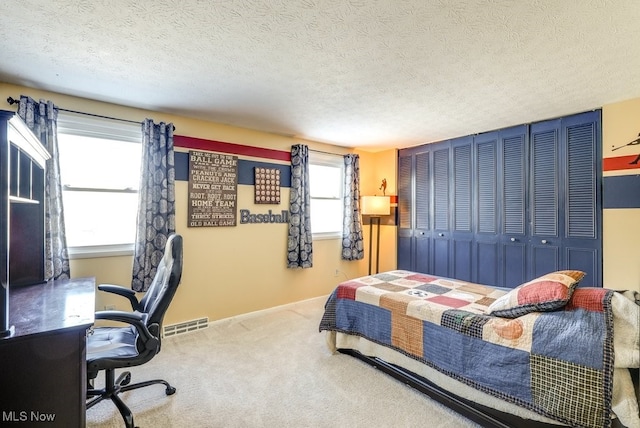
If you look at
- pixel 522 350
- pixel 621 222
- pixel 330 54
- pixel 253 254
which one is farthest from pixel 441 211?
pixel 330 54

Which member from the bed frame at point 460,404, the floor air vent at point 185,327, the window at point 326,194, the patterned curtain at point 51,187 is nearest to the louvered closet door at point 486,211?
the window at point 326,194

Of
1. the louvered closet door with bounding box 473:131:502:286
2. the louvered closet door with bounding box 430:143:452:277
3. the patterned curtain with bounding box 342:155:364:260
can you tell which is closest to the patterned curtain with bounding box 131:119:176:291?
the patterned curtain with bounding box 342:155:364:260

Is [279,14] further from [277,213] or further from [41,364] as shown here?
[277,213]

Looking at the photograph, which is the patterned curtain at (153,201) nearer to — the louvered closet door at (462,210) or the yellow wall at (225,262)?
the yellow wall at (225,262)

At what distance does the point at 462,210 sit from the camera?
4.15 meters

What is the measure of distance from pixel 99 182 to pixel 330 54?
2540 millimetres

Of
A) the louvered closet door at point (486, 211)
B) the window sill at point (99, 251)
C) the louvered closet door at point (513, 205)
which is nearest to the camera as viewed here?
the window sill at point (99, 251)

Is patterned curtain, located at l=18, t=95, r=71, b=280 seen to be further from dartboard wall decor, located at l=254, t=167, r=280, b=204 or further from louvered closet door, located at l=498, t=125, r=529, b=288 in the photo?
louvered closet door, located at l=498, t=125, r=529, b=288

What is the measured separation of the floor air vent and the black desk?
1819mm

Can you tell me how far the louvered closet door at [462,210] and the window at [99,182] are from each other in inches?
156

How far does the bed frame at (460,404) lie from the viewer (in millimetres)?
1668

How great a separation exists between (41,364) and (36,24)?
184 centimetres

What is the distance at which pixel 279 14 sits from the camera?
64.6 inches

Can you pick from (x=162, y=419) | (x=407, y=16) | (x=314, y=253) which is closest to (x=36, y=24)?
(x=407, y=16)
